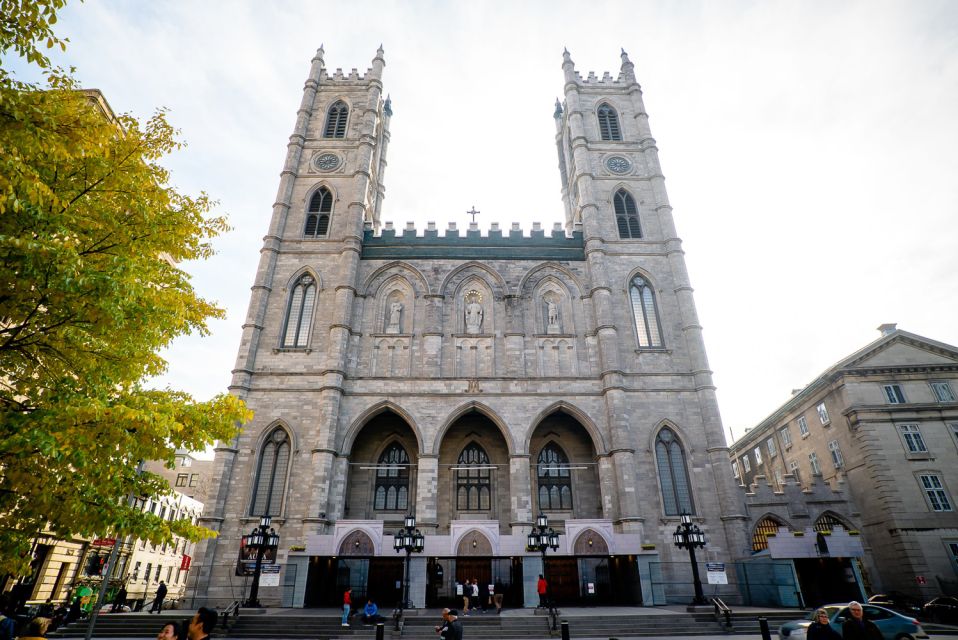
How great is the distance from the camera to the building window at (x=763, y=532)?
944 inches

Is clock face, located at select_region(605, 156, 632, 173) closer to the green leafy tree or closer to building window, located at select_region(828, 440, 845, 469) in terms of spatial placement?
building window, located at select_region(828, 440, 845, 469)

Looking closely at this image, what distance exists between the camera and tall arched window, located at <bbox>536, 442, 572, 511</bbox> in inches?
965

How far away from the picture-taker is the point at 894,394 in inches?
1042

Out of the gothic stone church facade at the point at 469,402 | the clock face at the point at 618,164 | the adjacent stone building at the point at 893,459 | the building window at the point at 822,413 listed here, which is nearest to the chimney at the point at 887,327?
the adjacent stone building at the point at 893,459

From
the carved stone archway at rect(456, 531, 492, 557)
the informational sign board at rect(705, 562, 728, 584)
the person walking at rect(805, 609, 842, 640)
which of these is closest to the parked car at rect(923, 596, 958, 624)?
the informational sign board at rect(705, 562, 728, 584)

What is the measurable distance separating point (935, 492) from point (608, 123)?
27.6m

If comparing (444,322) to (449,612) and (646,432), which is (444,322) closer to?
(646,432)

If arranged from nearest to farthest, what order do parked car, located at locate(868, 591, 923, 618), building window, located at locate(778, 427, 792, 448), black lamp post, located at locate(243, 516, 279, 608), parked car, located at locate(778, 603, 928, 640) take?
1. parked car, located at locate(778, 603, 928, 640)
2. black lamp post, located at locate(243, 516, 279, 608)
3. parked car, located at locate(868, 591, 923, 618)
4. building window, located at locate(778, 427, 792, 448)

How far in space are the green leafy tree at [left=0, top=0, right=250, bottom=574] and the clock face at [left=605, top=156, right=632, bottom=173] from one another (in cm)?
2820

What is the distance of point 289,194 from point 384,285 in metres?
8.76

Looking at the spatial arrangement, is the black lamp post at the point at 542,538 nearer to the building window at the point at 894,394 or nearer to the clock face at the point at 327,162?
the building window at the point at 894,394

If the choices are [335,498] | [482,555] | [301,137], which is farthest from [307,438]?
[301,137]

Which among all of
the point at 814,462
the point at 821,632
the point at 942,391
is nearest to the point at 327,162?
the point at 821,632

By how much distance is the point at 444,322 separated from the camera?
2711 cm
